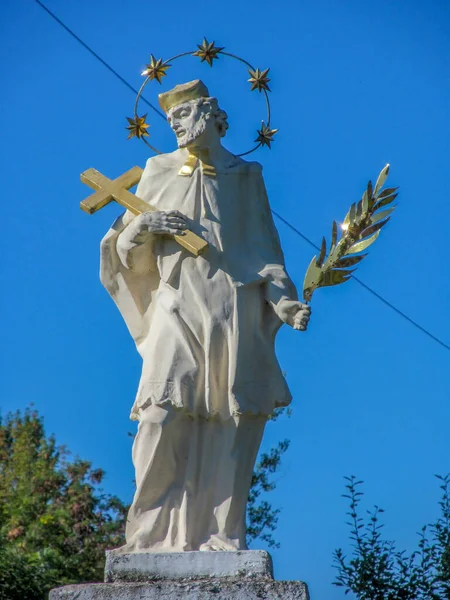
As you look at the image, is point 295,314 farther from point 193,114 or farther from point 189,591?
point 189,591

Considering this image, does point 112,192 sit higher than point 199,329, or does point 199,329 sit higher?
point 112,192

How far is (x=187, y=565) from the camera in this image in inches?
346

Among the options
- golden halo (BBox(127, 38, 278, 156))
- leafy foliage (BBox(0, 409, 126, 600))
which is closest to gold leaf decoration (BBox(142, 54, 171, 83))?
golden halo (BBox(127, 38, 278, 156))

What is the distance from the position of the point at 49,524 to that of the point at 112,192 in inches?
448

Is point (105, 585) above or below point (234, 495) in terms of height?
below

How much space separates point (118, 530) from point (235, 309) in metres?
11.2

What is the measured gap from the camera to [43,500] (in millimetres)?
21609

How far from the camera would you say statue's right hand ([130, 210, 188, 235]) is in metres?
9.46

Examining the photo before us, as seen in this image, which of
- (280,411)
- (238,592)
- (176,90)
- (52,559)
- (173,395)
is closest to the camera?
(238,592)

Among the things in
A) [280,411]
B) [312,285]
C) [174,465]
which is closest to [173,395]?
[174,465]

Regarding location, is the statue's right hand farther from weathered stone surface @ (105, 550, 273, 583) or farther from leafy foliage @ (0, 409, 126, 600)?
leafy foliage @ (0, 409, 126, 600)

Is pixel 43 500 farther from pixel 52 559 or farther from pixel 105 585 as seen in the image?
pixel 105 585

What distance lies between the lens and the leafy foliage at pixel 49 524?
17625 mm

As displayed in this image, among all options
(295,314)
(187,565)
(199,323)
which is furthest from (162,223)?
(187,565)
